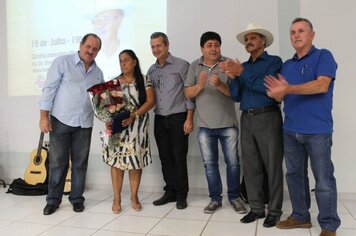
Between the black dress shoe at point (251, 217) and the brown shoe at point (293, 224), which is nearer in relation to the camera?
the brown shoe at point (293, 224)

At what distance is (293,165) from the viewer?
2219 millimetres

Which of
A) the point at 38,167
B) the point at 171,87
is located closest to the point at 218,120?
the point at 171,87

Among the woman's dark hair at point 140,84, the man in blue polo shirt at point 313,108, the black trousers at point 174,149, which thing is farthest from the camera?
the black trousers at point 174,149

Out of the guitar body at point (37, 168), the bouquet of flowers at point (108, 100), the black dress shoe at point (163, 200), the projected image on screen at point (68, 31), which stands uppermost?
the projected image on screen at point (68, 31)

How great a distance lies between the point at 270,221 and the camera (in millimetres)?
2320

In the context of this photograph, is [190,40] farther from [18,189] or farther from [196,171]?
[18,189]

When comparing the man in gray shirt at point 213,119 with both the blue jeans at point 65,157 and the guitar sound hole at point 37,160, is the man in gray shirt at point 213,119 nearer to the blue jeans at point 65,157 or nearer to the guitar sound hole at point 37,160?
the blue jeans at point 65,157

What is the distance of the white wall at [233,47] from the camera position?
3037 mm

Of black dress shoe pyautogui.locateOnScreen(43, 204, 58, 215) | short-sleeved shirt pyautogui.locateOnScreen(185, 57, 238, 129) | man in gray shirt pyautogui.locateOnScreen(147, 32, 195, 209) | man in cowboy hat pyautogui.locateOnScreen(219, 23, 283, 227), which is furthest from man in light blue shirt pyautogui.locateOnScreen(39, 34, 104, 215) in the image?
man in cowboy hat pyautogui.locateOnScreen(219, 23, 283, 227)

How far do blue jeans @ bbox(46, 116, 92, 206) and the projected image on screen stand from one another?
3.59 feet

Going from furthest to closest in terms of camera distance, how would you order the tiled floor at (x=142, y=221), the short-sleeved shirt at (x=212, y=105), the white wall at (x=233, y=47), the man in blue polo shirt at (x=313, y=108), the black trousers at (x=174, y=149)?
the white wall at (x=233, y=47) < the black trousers at (x=174, y=149) < the short-sleeved shirt at (x=212, y=105) < the tiled floor at (x=142, y=221) < the man in blue polo shirt at (x=313, y=108)

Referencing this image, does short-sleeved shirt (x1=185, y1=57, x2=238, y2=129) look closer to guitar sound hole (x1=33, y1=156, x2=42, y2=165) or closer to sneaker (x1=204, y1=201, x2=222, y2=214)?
sneaker (x1=204, y1=201, x2=222, y2=214)

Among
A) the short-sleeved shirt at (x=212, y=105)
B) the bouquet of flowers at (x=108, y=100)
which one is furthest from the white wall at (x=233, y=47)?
the bouquet of flowers at (x=108, y=100)

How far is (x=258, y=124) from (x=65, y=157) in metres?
1.78
